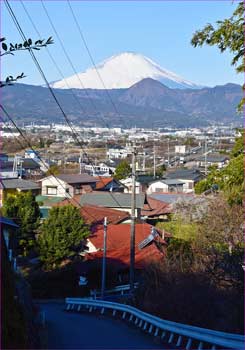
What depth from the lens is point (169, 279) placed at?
38.8 ft

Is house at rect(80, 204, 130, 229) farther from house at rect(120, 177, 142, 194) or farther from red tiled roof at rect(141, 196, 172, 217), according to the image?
house at rect(120, 177, 142, 194)

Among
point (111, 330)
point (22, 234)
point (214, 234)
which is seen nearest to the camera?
point (111, 330)

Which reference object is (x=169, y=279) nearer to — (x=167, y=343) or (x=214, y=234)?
(x=167, y=343)

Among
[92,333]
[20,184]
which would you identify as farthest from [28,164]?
[92,333]

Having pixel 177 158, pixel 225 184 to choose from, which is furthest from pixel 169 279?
pixel 177 158

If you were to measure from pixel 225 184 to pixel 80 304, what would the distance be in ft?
30.4

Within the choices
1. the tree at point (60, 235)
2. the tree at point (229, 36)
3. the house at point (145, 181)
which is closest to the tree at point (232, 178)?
the tree at point (229, 36)

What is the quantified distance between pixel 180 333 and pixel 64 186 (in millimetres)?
35743

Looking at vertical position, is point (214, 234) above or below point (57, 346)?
above

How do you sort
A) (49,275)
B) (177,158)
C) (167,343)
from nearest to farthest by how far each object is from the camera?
(167,343)
(49,275)
(177,158)

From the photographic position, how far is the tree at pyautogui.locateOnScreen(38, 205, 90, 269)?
22891 mm

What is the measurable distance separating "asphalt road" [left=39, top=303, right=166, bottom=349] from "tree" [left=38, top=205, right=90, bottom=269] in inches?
304

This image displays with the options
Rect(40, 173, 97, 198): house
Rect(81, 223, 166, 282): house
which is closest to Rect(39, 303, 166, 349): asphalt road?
Rect(81, 223, 166, 282): house

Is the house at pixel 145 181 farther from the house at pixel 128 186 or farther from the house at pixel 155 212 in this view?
the house at pixel 155 212
